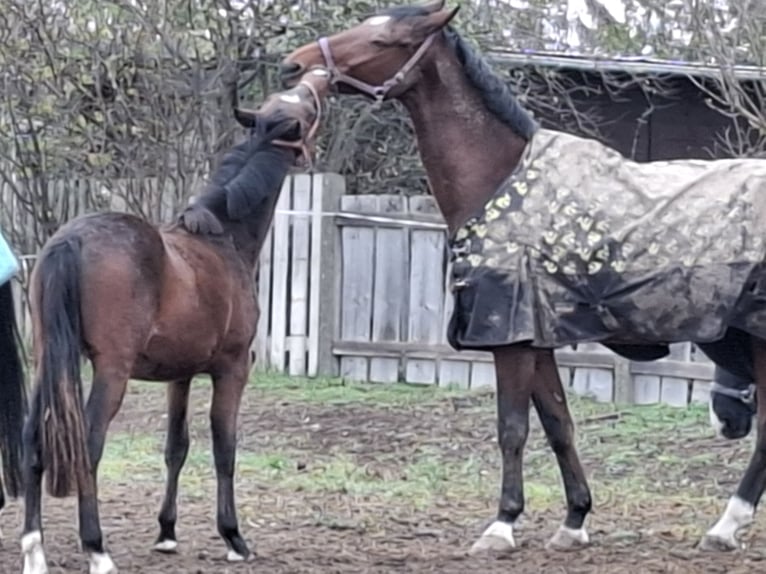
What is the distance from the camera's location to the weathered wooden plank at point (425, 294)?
11586mm

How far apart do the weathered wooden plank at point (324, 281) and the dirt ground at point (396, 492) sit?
2.41 feet

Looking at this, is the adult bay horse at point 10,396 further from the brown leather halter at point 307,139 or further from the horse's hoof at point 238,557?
the brown leather halter at point 307,139

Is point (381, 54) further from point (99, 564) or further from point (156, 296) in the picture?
point (99, 564)

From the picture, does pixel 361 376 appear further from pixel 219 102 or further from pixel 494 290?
pixel 494 290

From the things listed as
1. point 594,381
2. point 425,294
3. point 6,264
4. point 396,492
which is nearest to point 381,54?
point 6,264

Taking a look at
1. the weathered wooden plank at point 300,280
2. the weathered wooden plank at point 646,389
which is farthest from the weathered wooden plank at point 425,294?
the weathered wooden plank at point 646,389

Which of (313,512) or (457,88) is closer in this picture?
(457,88)

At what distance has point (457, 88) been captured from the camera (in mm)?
6090

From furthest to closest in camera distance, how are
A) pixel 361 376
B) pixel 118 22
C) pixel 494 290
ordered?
1. pixel 361 376
2. pixel 118 22
3. pixel 494 290

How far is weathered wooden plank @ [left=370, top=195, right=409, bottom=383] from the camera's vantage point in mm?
11750

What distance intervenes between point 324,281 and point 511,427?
601cm

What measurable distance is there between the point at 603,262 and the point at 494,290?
1.51 feet

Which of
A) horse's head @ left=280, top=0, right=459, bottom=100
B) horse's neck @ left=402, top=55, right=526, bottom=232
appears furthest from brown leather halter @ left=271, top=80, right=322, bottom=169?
horse's neck @ left=402, top=55, right=526, bottom=232

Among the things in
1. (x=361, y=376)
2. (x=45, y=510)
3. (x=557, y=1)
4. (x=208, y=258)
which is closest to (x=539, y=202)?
(x=208, y=258)
